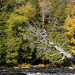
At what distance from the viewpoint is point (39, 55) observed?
1450cm

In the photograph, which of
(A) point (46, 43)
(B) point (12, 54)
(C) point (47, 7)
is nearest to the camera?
(B) point (12, 54)

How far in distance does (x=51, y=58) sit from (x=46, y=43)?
1828mm

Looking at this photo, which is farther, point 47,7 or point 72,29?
point 47,7

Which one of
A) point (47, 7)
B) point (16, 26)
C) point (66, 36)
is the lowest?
point (66, 36)

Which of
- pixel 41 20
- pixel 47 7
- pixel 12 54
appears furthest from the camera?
pixel 47 7

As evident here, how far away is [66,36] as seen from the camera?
14805 millimetres

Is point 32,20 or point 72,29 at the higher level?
point 32,20

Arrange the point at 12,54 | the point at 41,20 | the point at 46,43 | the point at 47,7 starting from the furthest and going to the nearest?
1. the point at 47,7
2. the point at 41,20
3. the point at 46,43
4. the point at 12,54

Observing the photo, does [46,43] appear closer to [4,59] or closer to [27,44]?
[27,44]

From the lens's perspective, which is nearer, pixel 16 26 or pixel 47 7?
pixel 16 26

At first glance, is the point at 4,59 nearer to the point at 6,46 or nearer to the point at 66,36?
the point at 6,46

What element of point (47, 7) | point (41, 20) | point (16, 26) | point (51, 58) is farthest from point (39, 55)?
point (47, 7)

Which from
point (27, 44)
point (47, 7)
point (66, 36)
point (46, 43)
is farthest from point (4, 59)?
point (47, 7)

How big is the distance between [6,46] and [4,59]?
4.63 ft
